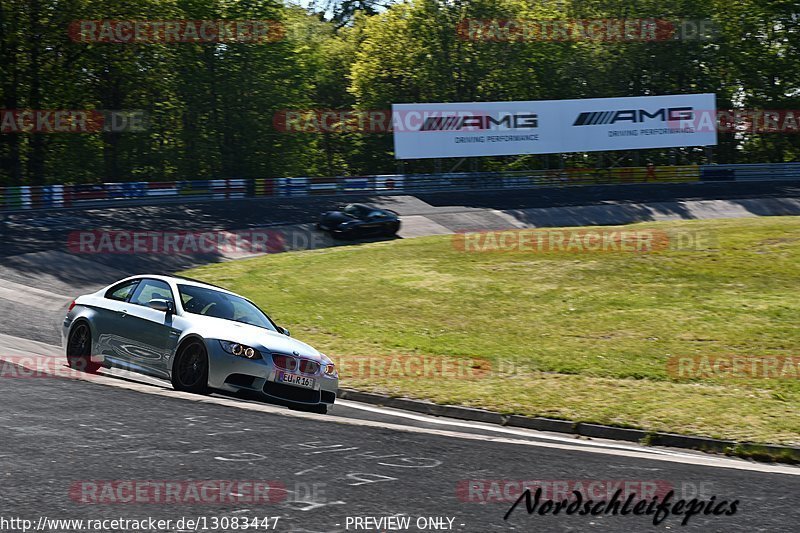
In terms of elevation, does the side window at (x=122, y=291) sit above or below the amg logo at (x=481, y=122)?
below

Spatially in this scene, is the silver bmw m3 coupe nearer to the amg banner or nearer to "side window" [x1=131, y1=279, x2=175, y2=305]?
"side window" [x1=131, y1=279, x2=175, y2=305]

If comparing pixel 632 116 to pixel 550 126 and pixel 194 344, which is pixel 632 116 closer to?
pixel 550 126

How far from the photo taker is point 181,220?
33062mm

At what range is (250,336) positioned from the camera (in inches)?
390

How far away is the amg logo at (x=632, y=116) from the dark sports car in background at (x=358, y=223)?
58.4ft

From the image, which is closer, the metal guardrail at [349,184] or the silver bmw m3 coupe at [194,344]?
the silver bmw m3 coupe at [194,344]

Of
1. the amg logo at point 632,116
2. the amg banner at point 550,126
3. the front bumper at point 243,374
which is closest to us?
the front bumper at point 243,374

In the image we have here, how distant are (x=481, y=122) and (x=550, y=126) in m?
3.78

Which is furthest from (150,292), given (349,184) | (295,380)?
(349,184)

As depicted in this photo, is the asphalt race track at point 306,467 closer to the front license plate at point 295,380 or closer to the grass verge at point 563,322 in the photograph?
the front license plate at point 295,380

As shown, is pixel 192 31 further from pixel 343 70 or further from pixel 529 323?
pixel 529 323

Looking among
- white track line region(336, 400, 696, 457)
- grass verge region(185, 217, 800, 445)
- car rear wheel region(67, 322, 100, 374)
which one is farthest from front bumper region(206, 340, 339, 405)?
grass verge region(185, 217, 800, 445)

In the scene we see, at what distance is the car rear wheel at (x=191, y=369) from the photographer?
9727 mm

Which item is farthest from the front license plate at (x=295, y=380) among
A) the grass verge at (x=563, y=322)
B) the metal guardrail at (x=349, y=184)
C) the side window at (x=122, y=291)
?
the metal guardrail at (x=349, y=184)
